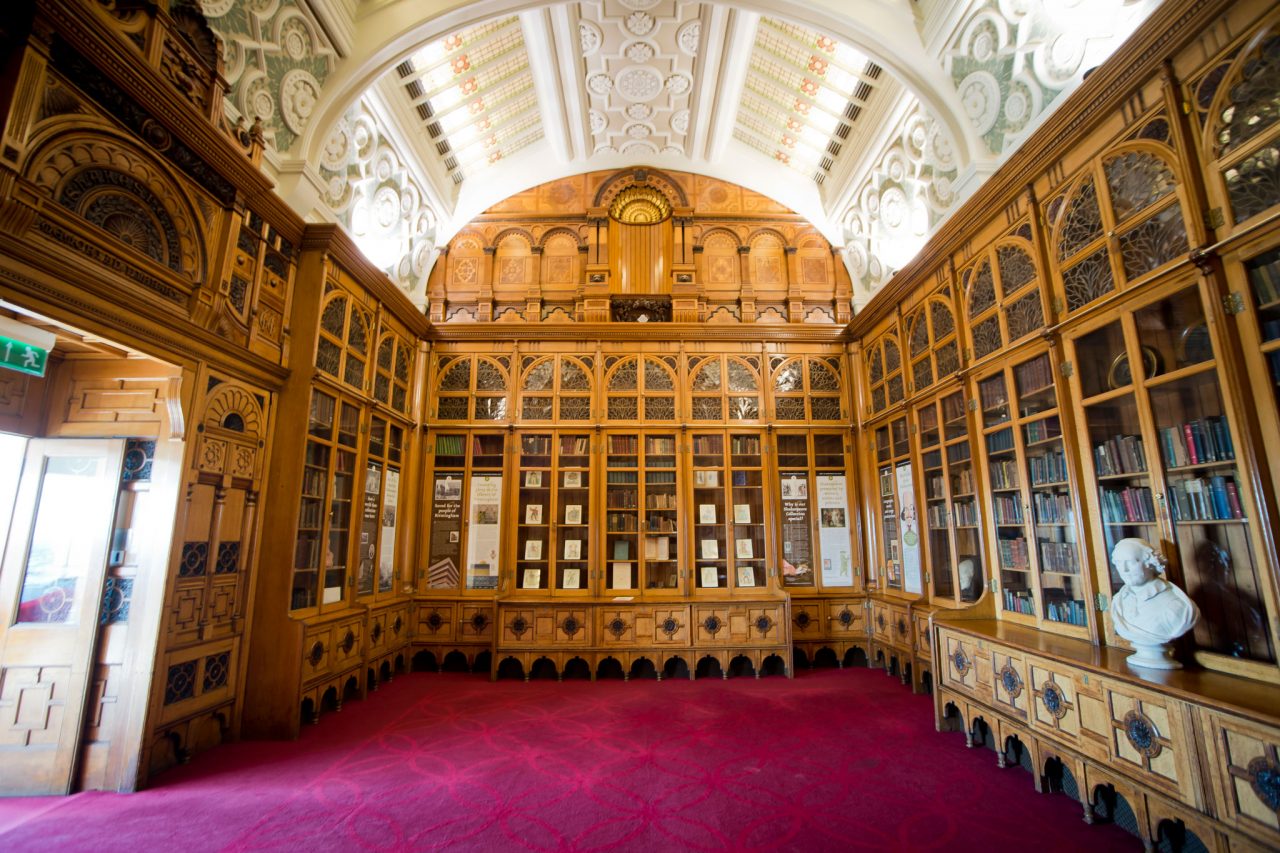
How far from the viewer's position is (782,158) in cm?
829

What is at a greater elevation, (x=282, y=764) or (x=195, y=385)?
(x=195, y=385)

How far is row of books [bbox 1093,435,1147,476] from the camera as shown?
11.8 feet

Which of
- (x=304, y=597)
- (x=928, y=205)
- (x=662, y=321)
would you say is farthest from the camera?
(x=662, y=321)

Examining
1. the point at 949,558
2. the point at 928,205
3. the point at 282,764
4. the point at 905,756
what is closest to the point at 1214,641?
the point at 905,756

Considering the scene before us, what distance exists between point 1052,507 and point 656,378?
4.86m

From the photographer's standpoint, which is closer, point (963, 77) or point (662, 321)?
point (963, 77)

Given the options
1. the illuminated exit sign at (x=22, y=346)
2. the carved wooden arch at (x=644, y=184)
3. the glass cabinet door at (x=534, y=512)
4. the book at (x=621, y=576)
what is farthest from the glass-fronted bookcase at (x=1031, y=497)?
the illuminated exit sign at (x=22, y=346)

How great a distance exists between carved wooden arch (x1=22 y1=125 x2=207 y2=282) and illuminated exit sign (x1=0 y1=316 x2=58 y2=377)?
27.6 inches

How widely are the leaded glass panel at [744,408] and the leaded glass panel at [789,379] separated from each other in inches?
14.4

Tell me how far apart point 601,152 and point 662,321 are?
107 inches

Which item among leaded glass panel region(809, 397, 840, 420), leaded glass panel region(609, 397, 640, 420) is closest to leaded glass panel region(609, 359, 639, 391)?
leaded glass panel region(609, 397, 640, 420)

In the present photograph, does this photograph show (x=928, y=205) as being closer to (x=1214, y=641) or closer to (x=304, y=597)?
(x=1214, y=641)

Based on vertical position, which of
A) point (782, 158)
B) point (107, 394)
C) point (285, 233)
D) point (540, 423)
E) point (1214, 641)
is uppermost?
point (782, 158)

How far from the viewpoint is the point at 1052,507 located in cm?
432
